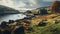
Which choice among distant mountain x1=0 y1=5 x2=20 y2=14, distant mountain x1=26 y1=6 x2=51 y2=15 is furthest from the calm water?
distant mountain x1=26 y1=6 x2=51 y2=15

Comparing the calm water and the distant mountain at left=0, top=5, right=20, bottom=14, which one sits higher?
the distant mountain at left=0, top=5, right=20, bottom=14

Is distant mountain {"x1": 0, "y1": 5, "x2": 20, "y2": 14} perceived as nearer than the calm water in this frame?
No

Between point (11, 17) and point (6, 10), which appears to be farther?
point (6, 10)

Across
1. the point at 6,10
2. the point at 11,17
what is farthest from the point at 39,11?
the point at 6,10

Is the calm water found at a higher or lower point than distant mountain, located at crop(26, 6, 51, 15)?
lower

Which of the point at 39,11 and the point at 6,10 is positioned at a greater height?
the point at 6,10

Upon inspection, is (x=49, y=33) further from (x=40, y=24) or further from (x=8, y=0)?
(x=8, y=0)

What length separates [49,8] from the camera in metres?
6.36

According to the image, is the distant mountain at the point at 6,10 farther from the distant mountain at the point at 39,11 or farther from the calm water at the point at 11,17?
the distant mountain at the point at 39,11

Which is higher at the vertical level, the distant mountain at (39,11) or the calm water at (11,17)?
the distant mountain at (39,11)

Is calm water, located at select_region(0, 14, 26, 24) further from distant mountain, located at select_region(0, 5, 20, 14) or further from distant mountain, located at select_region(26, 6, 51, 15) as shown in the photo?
distant mountain, located at select_region(26, 6, 51, 15)

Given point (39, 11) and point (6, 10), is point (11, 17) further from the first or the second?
point (39, 11)

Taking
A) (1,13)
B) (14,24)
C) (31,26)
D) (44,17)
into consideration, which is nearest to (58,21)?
(44,17)

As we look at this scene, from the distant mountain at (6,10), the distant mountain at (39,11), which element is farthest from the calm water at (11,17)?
the distant mountain at (39,11)
